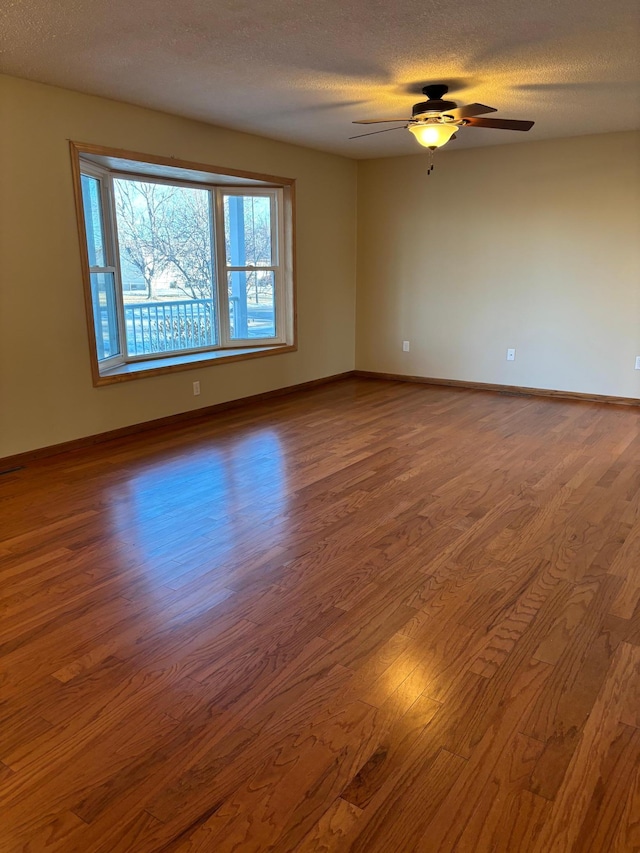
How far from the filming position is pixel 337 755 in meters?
1.63

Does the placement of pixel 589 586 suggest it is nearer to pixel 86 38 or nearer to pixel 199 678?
pixel 199 678

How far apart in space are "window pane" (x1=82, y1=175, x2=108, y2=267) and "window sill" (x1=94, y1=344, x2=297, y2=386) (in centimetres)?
83

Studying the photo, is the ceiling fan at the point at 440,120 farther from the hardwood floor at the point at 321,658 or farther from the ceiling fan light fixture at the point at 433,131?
the hardwood floor at the point at 321,658

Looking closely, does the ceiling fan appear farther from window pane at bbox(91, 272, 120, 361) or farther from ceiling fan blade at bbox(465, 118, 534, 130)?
window pane at bbox(91, 272, 120, 361)

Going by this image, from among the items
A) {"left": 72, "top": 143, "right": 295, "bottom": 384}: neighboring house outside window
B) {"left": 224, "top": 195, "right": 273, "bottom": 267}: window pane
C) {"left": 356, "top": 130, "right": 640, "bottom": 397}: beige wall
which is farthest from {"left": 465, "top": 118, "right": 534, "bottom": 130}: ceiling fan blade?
{"left": 224, "top": 195, "right": 273, "bottom": 267}: window pane

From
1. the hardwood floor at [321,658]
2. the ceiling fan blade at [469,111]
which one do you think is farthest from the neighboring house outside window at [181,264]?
the ceiling fan blade at [469,111]

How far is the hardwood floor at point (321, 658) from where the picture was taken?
1460 millimetres

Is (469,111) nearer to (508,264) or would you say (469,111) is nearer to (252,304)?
(508,264)

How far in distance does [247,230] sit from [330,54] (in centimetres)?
271

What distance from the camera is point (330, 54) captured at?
321 centimetres

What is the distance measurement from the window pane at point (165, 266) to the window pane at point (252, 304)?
Result: 8.5 inches

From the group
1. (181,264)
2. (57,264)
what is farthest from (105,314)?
(181,264)

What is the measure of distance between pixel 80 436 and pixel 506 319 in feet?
13.6

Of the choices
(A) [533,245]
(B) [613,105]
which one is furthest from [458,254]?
(B) [613,105]
